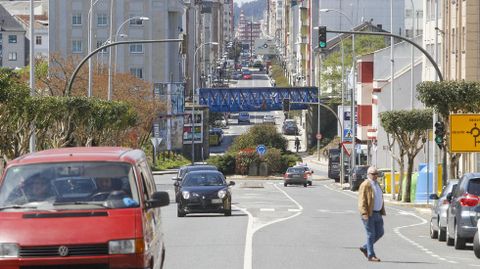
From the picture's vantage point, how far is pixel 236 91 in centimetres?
12975

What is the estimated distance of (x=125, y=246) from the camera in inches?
545

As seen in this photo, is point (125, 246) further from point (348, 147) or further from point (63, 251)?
point (348, 147)

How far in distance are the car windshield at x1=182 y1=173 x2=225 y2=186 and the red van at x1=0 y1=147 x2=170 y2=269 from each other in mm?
21877

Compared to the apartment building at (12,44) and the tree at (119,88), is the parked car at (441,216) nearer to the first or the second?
the tree at (119,88)

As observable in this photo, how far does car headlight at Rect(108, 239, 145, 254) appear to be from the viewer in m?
13.8

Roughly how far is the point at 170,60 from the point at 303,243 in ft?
330

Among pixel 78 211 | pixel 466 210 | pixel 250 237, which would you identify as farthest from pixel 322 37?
pixel 78 211

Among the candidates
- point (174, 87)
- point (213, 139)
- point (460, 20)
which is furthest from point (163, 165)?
point (460, 20)

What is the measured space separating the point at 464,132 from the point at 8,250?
30.0 meters

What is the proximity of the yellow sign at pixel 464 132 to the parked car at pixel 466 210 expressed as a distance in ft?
50.6

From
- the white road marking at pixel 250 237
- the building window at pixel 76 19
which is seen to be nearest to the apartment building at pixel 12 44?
the building window at pixel 76 19

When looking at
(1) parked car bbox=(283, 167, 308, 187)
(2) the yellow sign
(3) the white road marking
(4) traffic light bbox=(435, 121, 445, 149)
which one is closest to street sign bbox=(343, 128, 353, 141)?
(1) parked car bbox=(283, 167, 308, 187)

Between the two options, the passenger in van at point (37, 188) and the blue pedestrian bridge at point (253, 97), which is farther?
the blue pedestrian bridge at point (253, 97)

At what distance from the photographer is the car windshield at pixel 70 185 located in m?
14.6
